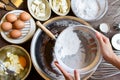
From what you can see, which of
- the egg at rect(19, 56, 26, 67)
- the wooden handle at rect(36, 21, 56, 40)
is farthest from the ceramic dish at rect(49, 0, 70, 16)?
the egg at rect(19, 56, 26, 67)

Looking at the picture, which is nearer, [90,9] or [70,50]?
[70,50]

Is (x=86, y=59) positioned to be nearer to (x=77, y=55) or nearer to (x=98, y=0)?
(x=77, y=55)

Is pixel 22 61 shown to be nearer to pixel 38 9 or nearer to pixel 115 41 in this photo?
pixel 38 9

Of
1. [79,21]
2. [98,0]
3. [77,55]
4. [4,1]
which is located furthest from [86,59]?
[4,1]

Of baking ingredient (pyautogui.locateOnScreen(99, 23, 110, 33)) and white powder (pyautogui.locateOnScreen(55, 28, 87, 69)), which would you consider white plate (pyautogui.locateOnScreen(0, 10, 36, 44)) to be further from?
baking ingredient (pyautogui.locateOnScreen(99, 23, 110, 33))

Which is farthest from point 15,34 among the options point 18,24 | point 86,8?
point 86,8

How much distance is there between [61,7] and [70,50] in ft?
0.60

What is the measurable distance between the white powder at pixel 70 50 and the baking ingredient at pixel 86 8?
12 cm

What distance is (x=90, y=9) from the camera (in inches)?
45.3

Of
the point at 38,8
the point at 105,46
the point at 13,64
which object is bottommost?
the point at 13,64

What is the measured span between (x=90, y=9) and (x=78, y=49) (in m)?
0.19

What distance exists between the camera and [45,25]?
1077 mm

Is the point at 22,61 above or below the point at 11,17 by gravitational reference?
below

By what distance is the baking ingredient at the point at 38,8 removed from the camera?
1.11m
